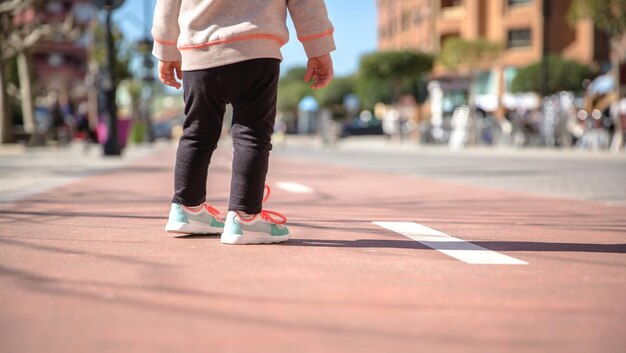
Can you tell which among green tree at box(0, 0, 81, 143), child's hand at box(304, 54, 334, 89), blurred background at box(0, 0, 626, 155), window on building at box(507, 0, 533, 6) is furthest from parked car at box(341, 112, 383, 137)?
child's hand at box(304, 54, 334, 89)

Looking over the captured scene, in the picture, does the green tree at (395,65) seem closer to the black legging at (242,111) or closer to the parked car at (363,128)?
the parked car at (363,128)

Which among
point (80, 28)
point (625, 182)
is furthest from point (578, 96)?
point (625, 182)

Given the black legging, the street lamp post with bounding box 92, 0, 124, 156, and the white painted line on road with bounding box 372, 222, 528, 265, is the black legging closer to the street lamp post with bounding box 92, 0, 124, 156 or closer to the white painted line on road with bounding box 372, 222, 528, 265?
the white painted line on road with bounding box 372, 222, 528, 265

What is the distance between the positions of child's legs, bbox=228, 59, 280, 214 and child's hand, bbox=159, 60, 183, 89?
52 centimetres

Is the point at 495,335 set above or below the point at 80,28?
below

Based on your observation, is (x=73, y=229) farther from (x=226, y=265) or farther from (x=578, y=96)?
(x=578, y=96)

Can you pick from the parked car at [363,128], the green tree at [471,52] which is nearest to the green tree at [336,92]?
the parked car at [363,128]

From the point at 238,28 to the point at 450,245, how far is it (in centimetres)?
151

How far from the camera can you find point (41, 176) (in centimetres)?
1159

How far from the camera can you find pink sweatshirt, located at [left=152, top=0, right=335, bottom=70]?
4254 millimetres

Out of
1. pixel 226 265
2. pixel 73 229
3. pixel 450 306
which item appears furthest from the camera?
pixel 73 229

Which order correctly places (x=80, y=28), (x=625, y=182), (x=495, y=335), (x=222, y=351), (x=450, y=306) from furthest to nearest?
(x=80, y=28)
(x=625, y=182)
(x=450, y=306)
(x=495, y=335)
(x=222, y=351)

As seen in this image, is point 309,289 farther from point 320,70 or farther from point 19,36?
point 19,36

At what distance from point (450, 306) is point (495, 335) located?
1.30 feet
